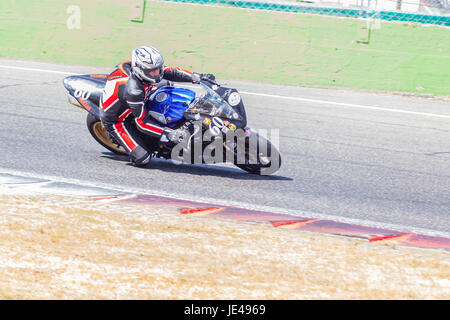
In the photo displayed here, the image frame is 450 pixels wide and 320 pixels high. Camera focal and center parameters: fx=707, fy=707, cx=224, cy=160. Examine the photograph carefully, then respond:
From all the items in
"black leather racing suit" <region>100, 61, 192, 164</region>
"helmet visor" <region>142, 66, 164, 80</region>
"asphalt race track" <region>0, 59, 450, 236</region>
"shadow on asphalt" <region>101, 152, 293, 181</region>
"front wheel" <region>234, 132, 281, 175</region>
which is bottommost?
"shadow on asphalt" <region>101, 152, 293, 181</region>

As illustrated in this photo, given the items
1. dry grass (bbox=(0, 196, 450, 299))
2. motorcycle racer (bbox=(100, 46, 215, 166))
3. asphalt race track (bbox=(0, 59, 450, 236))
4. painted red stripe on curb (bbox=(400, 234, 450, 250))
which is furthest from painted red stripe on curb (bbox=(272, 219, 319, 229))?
motorcycle racer (bbox=(100, 46, 215, 166))

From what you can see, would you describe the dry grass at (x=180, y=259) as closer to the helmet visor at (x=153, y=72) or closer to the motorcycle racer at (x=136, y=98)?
the motorcycle racer at (x=136, y=98)

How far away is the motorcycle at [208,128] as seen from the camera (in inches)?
283

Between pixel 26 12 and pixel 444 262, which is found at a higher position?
pixel 26 12

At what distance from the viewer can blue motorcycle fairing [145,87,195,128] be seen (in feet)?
24.5

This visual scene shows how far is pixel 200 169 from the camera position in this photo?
26.4 feet

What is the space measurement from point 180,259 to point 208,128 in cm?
238

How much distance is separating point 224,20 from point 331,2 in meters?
Result: 2.31

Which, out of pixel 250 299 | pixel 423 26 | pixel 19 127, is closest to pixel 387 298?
pixel 250 299

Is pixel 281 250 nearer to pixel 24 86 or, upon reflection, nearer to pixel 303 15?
pixel 24 86

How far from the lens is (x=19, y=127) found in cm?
928

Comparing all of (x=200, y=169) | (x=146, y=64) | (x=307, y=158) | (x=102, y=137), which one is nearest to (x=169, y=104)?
(x=146, y=64)

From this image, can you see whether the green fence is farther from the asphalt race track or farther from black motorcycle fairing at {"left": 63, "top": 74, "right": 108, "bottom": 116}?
black motorcycle fairing at {"left": 63, "top": 74, "right": 108, "bottom": 116}

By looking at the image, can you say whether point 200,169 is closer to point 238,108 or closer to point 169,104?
point 169,104
